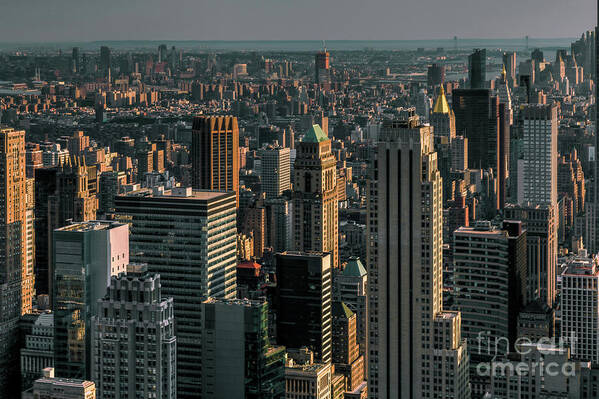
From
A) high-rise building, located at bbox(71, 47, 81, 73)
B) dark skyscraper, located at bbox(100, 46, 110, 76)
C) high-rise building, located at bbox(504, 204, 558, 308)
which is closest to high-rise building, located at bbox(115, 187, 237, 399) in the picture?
high-rise building, located at bbox(71, 47, 81, 73)

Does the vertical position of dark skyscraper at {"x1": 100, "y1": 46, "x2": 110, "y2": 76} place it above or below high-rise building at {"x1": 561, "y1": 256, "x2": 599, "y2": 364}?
above

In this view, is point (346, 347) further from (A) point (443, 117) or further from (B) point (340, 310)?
(A) point (443, 117)

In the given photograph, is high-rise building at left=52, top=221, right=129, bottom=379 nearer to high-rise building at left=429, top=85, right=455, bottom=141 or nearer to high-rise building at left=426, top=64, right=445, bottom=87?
high-rise building at left=426, top=64, right=445, bottom=87

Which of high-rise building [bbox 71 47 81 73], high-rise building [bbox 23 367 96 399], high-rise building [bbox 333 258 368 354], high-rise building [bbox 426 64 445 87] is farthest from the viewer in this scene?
high-rise building [bbox 426 64 445 87]

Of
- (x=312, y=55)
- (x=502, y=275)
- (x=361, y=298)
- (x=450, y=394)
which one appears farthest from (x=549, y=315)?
(x=312, y=55)

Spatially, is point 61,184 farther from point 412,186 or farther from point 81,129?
point 412,186

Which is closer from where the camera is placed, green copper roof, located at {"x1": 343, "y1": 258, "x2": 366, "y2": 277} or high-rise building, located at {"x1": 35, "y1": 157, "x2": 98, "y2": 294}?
high-rise building, located at {"x1": 35, "y1": 157, "x2": 98, "y2": 294}

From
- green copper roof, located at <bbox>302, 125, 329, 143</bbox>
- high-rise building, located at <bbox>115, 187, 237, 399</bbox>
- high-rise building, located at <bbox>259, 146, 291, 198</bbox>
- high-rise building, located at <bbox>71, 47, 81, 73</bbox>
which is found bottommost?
high-rise building, located at <bbox>115, 187, 237, 399</bbox>

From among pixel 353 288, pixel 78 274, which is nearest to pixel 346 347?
pixel 353 288
